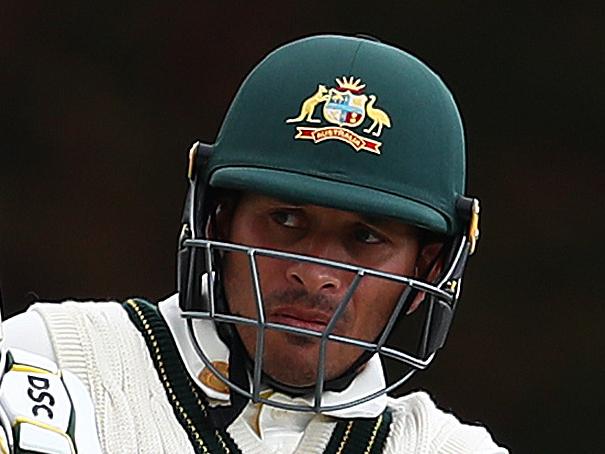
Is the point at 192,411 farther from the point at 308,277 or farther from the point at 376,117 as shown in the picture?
the point at 376,117

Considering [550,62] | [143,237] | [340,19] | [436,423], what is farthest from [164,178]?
[436,423]

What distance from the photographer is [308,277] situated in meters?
3.52

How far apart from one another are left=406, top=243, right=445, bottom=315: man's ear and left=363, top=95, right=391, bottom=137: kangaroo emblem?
0.23m

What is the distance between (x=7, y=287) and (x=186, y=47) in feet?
2.50

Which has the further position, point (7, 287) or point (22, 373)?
point (7, 287)

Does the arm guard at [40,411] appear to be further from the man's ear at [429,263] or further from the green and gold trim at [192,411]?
the man's ear at [429,263]

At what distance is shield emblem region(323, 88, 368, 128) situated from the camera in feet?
11.8

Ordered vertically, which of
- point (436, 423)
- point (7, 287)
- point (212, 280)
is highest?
point (212, 280)

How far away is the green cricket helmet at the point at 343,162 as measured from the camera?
11.7 feet

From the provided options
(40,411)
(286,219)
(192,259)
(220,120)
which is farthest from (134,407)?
(220,120)

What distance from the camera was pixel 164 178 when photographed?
5.80 meters

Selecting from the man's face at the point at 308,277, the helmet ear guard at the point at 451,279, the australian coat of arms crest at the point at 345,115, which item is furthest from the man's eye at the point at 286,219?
the helmet ear guard at the point at 451,279

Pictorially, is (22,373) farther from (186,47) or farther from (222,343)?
(186,47)

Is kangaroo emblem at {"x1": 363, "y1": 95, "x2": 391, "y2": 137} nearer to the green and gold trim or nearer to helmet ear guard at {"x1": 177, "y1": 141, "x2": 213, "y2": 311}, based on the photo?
helmet ear guard at {"x1": 177, "y1": 141, "x2": 213, "y2": 311}
